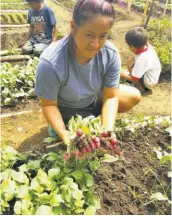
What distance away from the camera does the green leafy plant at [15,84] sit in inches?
136

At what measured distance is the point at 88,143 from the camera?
5.58 feet

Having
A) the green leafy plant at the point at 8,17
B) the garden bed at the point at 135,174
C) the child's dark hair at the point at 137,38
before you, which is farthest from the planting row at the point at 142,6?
the garden bed at the point at 135,174

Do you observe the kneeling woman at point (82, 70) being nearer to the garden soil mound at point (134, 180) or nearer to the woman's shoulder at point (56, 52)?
the woman's shoulder at point (56, 52)

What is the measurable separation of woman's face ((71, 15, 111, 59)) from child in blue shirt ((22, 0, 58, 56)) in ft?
8.71

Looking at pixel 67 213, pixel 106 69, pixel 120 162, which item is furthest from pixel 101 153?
pixel 106 69

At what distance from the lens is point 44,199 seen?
174 centimetres

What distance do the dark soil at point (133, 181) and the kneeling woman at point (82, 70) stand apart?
293 millimetres

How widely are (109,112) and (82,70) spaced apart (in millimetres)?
377

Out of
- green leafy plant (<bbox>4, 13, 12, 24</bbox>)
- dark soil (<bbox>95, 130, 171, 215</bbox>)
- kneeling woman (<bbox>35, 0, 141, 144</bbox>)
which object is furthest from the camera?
green leafy plant (<bbox>4, 13, 12, 24</bbox>)

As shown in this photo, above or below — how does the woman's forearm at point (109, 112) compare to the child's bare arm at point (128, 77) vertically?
above

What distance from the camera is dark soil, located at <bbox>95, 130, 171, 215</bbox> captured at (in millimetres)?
1918

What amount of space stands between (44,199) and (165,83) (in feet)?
9.42

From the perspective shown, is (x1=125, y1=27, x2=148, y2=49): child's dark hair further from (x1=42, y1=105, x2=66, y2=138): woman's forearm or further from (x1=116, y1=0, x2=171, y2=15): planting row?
(x1=116, y1=0, x2=171, y2=15): planting row

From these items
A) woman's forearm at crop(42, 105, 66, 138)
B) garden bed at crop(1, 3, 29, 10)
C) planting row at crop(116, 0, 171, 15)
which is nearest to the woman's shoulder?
woman's forearm at crop(42, 105, 66, 138)
